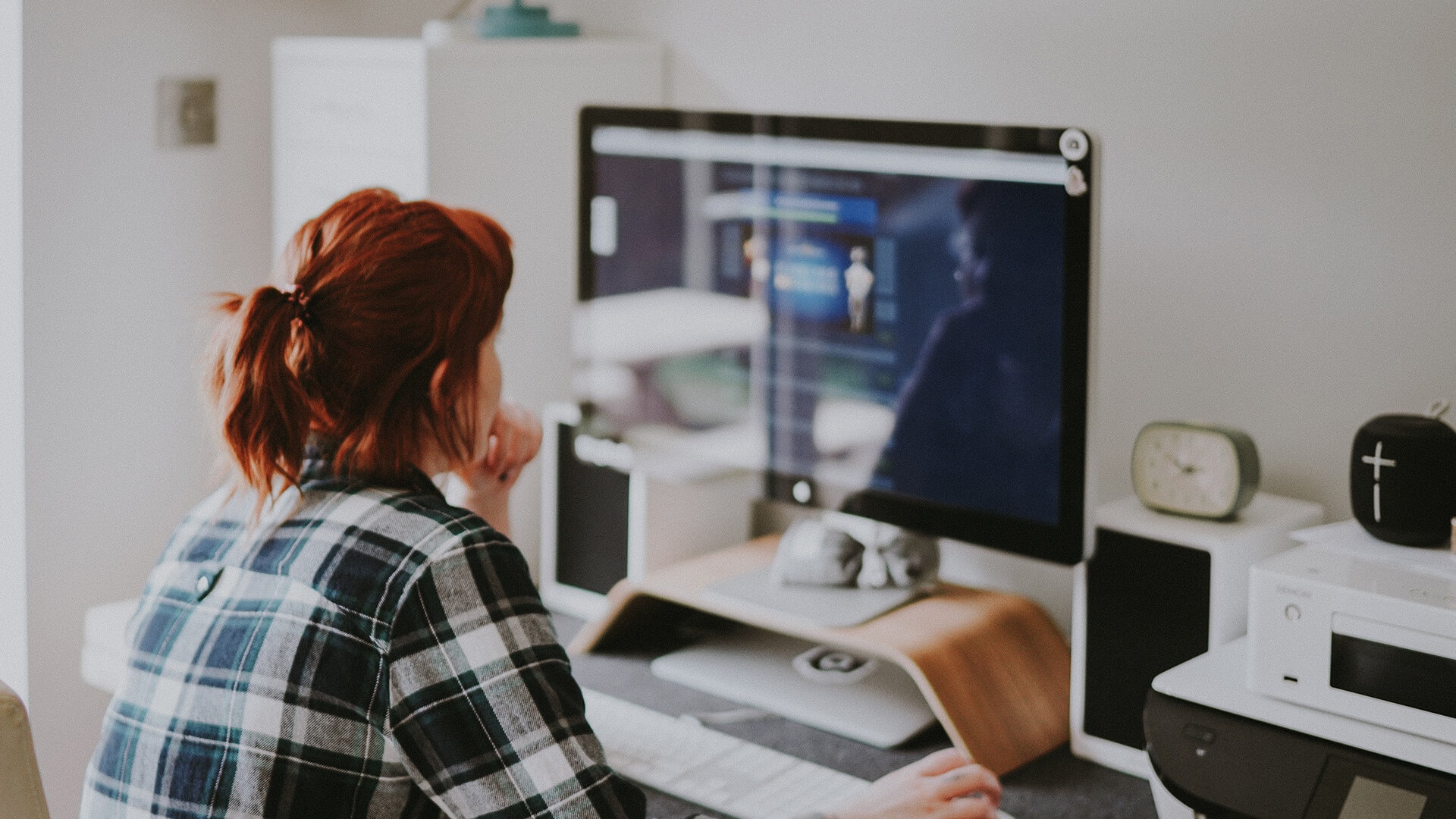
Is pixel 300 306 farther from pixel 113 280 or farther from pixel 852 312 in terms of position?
pixel 113 280

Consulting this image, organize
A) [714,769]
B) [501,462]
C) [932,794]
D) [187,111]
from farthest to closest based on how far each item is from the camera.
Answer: [187,111] < [501,462] < [714,769] < [932,794]

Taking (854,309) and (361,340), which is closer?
(361,340)

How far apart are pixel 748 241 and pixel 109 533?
1.01 m

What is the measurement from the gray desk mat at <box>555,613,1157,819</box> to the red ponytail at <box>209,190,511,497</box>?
46 cm


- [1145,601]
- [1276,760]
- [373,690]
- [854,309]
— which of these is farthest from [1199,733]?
[373,690]

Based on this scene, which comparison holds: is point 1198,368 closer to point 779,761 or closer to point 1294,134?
point 1294,134

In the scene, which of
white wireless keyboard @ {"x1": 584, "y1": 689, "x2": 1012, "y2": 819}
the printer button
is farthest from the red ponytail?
the printer button

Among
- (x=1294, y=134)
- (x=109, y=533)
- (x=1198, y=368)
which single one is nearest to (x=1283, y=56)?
(x=1294, y=134)

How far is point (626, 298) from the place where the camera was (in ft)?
6.09

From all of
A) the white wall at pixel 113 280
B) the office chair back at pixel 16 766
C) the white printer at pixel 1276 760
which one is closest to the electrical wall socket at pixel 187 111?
the white wall at pixel 113 280

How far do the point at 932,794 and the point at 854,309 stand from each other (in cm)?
60

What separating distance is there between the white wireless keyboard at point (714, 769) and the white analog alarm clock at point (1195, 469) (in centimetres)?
38

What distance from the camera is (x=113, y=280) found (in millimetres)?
2029

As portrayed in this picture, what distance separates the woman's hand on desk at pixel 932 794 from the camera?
117 centimetres
